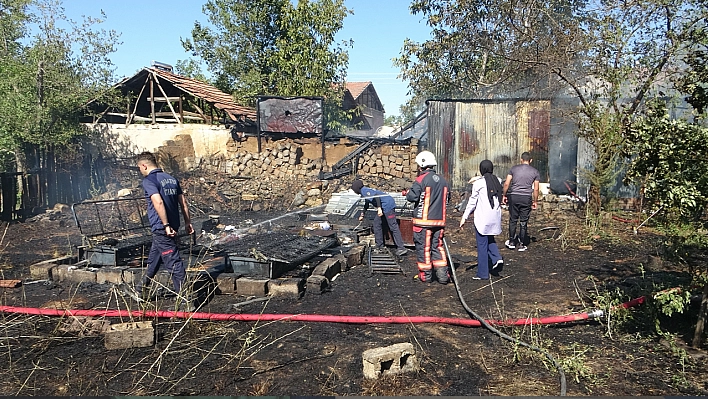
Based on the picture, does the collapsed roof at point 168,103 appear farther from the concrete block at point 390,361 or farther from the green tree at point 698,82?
the green tree at point 698,82

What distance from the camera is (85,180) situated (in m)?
16.3

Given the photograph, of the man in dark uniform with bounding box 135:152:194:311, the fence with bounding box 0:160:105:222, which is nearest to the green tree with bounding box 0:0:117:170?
the fence with bounding box 0:160:105:222

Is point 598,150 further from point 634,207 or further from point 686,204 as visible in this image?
point 686,204

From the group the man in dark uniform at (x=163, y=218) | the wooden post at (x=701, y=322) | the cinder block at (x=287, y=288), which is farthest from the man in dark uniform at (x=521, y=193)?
the man in dark uniform at (x=163, y=218)

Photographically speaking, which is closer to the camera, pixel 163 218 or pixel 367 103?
pixel 163 218

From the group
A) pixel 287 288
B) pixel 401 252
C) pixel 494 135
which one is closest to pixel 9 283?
pixel 287 288

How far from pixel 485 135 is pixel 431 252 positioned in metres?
10.1

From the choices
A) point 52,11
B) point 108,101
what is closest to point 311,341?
point 52,11

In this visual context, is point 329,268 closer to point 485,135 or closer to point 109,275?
point 109,275

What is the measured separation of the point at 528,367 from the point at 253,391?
227 centimetres

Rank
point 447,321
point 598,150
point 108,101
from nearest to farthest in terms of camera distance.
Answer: point 447,321
point 598,150
point 108,101

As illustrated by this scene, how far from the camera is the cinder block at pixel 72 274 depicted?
7109 mm

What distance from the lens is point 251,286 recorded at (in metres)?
6.46

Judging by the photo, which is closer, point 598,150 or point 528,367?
point 528,367
